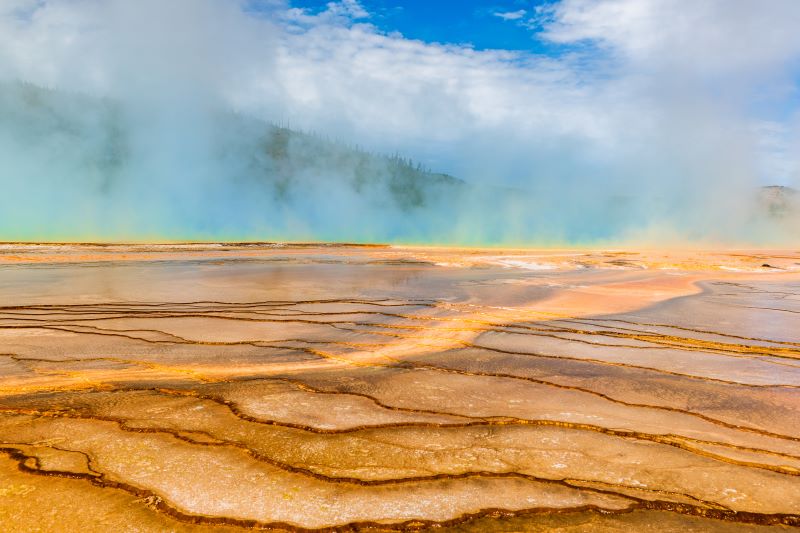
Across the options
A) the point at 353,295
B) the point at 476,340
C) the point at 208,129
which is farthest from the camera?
the point at 208,129

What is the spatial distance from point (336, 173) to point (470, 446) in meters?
62.9

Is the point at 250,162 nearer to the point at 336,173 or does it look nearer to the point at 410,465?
the point at 336,173

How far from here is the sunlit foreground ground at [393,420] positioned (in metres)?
1.92

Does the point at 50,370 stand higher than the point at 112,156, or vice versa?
the point at 112,156

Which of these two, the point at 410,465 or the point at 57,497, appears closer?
the point at 57,497

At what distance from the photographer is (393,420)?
9.22 feet

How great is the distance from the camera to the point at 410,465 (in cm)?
227

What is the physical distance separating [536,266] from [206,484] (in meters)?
13.6

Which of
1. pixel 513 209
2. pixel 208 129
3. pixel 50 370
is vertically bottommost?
pixel 50 370

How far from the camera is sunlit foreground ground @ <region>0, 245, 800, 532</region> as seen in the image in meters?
1.92

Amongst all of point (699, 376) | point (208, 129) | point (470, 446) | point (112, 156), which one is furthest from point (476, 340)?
point (208, 129)

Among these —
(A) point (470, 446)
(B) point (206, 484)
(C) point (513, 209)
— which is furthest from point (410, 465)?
(C) point (513, 209)

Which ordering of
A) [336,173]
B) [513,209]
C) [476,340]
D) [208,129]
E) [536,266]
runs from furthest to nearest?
[513,209], [336,173], [208,129], [536,266], [476,340]

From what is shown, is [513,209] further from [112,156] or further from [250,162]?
[112,156]
